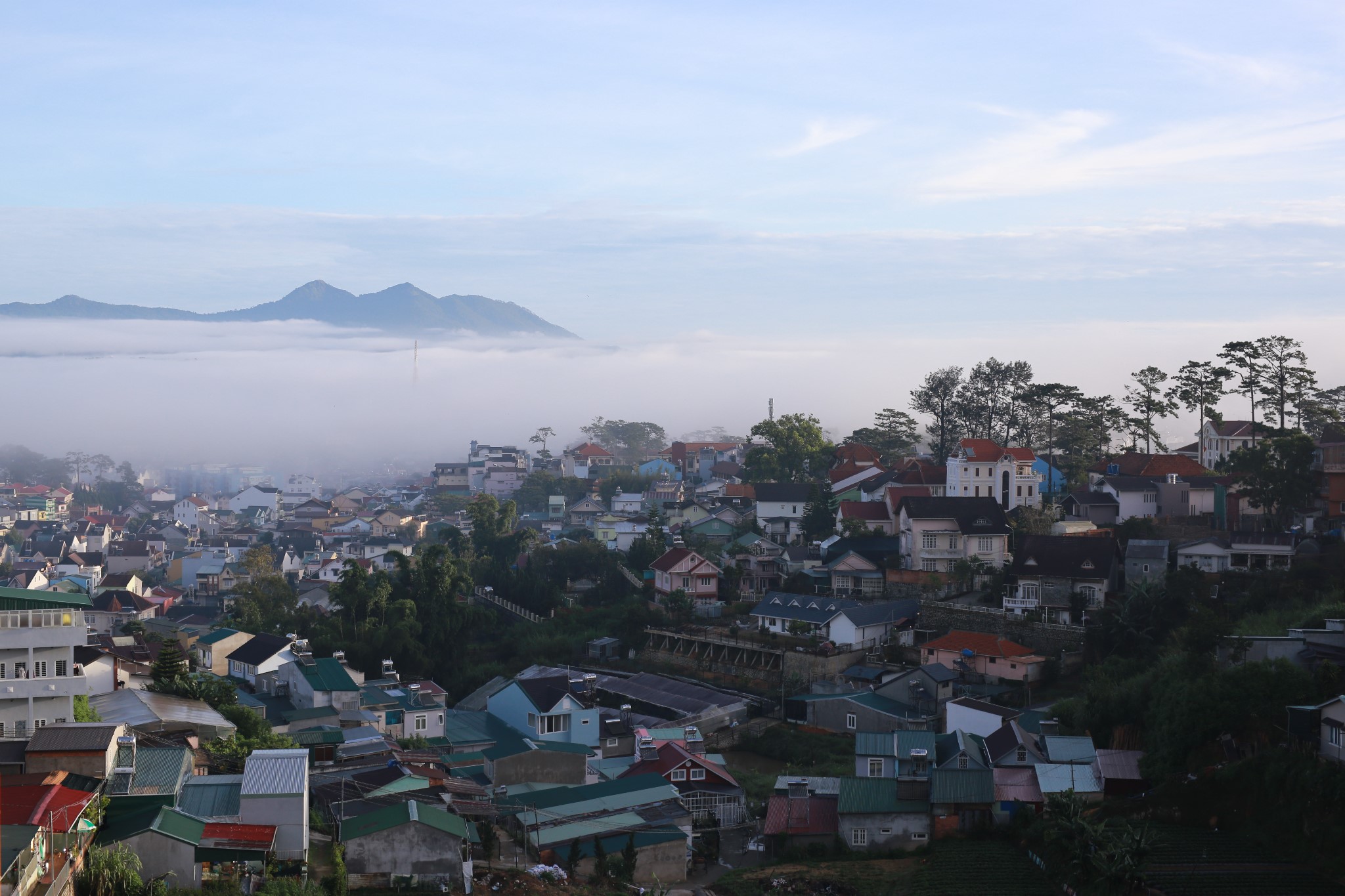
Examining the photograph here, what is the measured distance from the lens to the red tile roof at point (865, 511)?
3447 cm

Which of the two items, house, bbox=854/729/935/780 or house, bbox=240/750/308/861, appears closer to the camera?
house, bbox=240/750/308/861

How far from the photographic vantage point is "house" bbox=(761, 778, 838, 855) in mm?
19625

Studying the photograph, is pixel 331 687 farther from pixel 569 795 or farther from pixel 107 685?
pixel 569 795

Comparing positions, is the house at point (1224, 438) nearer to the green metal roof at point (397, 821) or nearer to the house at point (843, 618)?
the house at point (843, 618)

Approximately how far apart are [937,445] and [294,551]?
2864cm

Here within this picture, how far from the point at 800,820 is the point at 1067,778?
14.3 ft

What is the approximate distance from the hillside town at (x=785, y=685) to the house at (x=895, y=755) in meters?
0.07

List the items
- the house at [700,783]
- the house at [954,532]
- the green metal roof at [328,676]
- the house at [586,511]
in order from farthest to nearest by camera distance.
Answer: the house at [586,511], the house at [954,532], the green metal roof at [328,676], the house at [700,783]

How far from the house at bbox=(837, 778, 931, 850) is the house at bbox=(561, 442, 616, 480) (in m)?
44.1

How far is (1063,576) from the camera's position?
27469 mm

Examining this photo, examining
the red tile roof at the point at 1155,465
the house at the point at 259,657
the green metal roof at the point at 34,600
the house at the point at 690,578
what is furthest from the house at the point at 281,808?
the red tile roof at the point at 1155,465

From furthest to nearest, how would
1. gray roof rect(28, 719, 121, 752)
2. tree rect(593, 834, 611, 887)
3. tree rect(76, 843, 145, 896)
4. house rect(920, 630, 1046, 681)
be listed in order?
1. house rect(920, 630, 1046, 681)
2. tree rect(593, 834, 611, 887)
3. gray roof rect(28, 719, 121, 752)
4. tree rect(76, 843, 145, 896)

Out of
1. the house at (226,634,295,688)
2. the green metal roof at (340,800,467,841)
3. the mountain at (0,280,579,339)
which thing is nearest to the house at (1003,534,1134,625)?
the green metal roof at (340,800,467,841)

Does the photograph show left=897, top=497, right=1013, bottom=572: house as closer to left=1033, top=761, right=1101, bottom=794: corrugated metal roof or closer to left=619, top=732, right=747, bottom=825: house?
left=1033, top=761, right=1101, bottom=794: corrugated metal roof
